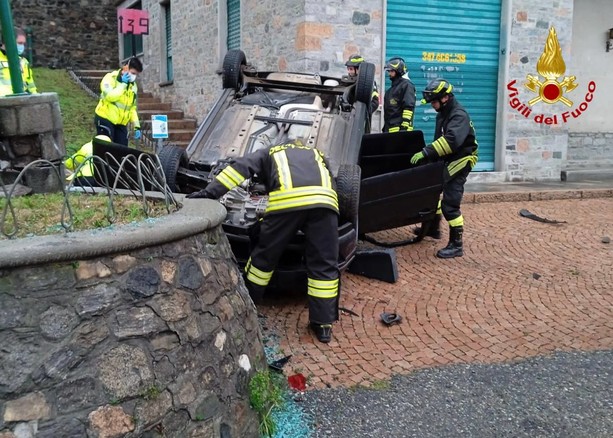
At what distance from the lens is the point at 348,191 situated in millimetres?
4848

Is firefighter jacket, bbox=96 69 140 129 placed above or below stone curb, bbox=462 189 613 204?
above

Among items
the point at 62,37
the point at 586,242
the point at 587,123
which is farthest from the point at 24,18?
the point at 586,242

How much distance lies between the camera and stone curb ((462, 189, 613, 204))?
10086 mm

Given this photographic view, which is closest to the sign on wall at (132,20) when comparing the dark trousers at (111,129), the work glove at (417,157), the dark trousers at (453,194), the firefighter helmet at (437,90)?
the dark trousers at (111,129)

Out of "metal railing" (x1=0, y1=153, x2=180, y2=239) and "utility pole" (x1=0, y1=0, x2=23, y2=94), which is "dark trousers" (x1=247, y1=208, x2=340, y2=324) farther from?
"utility pole" (x1=0, y1=0, x2=23, y2=94)

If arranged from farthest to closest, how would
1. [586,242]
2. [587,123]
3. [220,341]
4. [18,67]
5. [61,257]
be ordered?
[587,123]
[586,242]
[18,67]
[220,341]
[61,257]

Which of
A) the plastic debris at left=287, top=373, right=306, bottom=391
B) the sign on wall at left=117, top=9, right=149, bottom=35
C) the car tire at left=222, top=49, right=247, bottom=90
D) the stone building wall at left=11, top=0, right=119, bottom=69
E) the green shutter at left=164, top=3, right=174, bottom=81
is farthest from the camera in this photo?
the stone building wall at left=11, top=0, right=119, bottom=69

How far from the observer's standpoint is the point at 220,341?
9.86 ft

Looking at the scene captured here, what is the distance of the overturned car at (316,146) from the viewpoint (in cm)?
496

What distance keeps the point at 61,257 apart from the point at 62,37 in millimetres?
20130

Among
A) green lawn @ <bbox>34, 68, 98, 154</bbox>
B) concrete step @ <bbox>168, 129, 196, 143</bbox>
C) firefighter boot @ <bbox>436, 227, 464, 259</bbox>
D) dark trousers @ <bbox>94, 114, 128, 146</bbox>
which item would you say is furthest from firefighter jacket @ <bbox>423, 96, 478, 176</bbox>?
concrete step @ <bbox>168, 129, 196, 143</bbox>

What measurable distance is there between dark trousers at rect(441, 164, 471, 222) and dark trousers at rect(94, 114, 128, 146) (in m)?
4.87

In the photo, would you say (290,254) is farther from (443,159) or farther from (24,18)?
(24,18)

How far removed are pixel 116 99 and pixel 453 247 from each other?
5186 millimetres
